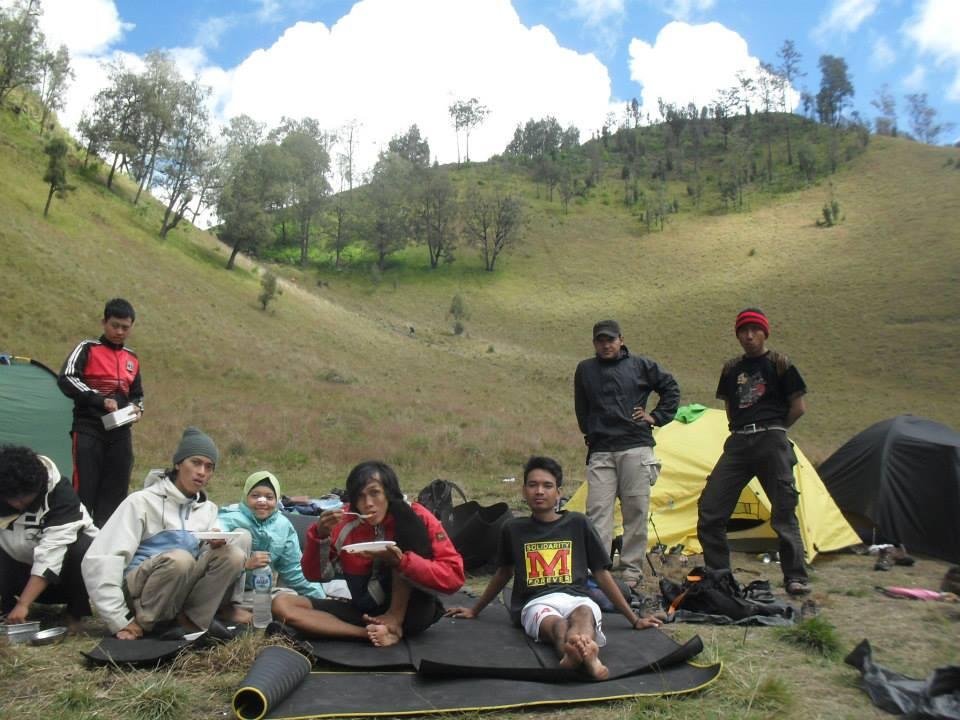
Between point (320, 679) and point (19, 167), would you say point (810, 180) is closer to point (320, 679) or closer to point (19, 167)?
point (19, 167)

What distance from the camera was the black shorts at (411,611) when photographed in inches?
148

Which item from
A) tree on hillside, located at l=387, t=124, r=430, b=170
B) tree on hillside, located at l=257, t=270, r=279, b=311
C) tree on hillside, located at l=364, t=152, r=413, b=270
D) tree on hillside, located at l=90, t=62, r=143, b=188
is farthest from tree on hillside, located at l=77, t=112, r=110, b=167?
tree on hillside, located at l=387, t=124, r=430, b=170

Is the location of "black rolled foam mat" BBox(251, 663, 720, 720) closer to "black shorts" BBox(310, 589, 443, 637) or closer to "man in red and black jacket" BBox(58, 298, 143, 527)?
"black shorts" BBox(310, 589, 443, 637)

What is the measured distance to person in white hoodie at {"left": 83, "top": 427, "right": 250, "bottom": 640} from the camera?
3678 millimetres

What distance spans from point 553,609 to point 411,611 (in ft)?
2.44

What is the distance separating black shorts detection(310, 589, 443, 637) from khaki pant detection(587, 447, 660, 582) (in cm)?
183

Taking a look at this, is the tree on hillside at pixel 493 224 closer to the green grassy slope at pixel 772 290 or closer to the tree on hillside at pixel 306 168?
the green grassy slope at pixel 772 290

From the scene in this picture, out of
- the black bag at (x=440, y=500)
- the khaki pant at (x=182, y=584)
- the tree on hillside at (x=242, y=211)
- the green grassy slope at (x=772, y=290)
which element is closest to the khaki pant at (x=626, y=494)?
the black bag at (x=440, y=500)

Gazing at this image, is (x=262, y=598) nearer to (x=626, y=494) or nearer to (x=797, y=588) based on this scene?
(x=626, y=494)

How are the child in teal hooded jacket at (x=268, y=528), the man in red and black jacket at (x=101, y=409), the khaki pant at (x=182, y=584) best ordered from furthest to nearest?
the man in red and black jacket at (x=101, y=409)
the child in teal hooded jacket at (x=268, y=528)
the khaki pant at (x=182, y=584)

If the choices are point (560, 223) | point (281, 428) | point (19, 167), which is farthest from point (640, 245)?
point (281, 428)

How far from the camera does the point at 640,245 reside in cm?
5984

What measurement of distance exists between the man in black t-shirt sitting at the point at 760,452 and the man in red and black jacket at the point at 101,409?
14.3 ft

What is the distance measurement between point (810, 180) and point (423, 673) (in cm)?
7215
